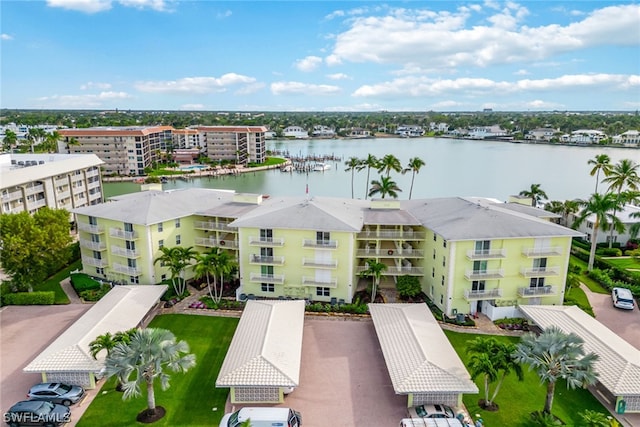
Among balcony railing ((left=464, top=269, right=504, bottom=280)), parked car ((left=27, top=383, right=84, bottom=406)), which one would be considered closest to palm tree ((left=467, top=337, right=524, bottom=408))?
→ balcony railing ((left=464, top=269, right=504, bottom=280))

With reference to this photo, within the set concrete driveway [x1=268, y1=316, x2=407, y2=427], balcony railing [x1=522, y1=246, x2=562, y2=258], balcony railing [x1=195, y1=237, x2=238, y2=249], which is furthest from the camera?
balcony railing [x1=195, y1=237, x2=238, y2=249]

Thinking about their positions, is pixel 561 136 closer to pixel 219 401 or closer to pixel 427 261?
pixel 427 261

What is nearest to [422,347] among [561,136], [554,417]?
[554,417]

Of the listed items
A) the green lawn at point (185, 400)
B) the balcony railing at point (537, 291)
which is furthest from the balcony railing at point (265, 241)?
the balcony railing at point (537, 291)

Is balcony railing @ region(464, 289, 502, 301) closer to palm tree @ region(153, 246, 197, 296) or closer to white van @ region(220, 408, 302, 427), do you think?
white van @ region(220, 408, 302, 427)

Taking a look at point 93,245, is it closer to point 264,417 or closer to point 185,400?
point 185,400

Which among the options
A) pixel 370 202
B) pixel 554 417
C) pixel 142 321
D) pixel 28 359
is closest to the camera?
pixel 554 417

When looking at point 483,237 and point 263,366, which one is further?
point 483,237
